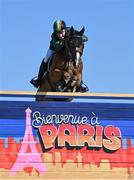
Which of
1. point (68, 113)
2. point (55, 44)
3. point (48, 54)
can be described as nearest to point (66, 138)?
point (68, 113)

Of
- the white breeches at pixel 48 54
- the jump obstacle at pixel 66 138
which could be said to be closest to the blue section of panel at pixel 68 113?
the jump obstacle at pixel 66 138

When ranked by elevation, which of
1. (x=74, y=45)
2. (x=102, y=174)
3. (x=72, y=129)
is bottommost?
(x=102, y=174)

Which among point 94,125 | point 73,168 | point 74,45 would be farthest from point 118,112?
point 74,45

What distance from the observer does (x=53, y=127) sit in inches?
388

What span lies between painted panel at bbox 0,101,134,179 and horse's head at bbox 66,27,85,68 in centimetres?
242

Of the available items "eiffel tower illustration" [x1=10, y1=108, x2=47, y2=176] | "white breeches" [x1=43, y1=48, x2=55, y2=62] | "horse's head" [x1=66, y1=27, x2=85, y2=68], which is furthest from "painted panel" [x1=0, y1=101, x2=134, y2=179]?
"white breeches" [x1=43, y1=48, x2=55, y2=62]

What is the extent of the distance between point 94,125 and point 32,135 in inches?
36.5

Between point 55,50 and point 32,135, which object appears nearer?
point 32,135

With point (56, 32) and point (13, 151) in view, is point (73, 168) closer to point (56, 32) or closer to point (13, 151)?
point (13, 151)

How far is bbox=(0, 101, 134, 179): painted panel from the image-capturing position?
31.8 feet

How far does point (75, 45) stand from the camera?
41.1 feet

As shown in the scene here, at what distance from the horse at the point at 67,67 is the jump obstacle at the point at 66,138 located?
2.48 metres

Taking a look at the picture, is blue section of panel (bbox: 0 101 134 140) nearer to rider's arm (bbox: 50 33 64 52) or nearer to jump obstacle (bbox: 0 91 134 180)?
jump obstacle (bbox: 0 91 134 180)

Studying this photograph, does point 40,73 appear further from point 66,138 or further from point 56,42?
point 66,138
